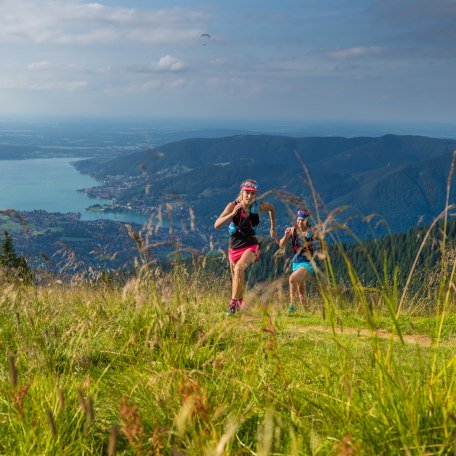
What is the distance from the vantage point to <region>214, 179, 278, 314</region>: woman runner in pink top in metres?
8.37

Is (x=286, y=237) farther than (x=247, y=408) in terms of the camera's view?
Yes

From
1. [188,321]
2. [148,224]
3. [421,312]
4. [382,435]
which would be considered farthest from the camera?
[421,312]

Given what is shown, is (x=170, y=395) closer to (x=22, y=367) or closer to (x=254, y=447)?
(x=254, y=447)

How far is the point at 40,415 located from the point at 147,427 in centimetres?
59

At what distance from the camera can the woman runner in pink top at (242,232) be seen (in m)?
8.37

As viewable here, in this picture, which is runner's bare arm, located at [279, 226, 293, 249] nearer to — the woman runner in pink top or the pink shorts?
the woman runner in pink top

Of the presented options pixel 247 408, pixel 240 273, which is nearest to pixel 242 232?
pixel 240 273

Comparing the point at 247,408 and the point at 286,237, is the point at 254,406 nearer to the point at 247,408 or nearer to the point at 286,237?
the point at 247,408

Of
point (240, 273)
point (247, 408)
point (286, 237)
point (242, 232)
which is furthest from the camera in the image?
point (286, 237)

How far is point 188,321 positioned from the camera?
4.88 metres

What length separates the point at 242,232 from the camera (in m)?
8.88

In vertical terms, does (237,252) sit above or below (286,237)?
below

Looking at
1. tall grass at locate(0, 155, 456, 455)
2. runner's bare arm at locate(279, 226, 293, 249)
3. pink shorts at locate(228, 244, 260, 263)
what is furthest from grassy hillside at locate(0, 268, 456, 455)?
runner's bare arm at locate(279, 226, 293, 249)

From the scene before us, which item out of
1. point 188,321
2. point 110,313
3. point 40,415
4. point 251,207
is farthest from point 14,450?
point 251,207
